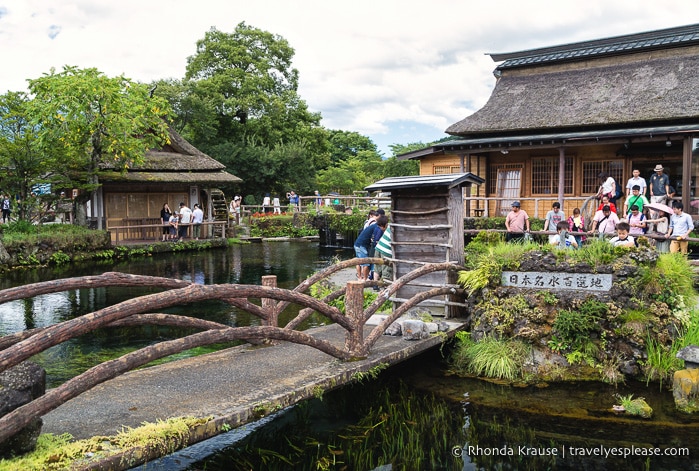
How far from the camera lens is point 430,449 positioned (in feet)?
21.4

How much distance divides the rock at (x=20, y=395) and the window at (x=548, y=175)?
19104 millimetres

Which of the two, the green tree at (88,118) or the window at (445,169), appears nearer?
the green tree at (88,118)

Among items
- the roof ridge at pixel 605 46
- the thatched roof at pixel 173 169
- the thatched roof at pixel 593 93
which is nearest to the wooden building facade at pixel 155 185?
the thatched roof at pixel 173 169

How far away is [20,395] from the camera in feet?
14.0

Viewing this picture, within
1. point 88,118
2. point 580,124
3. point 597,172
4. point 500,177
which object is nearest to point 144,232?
point 88,118

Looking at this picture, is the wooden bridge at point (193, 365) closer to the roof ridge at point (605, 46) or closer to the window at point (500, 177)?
the window at point (500, 177)

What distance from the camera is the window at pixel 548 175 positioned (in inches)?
815

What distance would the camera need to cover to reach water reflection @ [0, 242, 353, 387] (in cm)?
1008

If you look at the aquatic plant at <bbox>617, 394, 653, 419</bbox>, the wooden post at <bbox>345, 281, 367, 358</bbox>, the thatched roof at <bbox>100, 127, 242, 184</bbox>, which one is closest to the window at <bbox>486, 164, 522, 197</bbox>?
the thatched roof at <bbox>100, 127, 242, 184</bbox>

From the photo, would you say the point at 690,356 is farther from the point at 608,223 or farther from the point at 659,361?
the point at 608,223

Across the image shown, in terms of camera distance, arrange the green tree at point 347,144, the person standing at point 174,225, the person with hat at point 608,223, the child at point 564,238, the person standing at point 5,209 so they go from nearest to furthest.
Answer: the child at point 564,238
the person with hat at point 608,223
the person standing at point 174,225
the person standing at point 5,209
the green tree at point 347,144

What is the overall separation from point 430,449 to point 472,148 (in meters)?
15.2

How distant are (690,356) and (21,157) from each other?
71.3 ft

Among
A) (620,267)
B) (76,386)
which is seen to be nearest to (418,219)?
(620,267)
